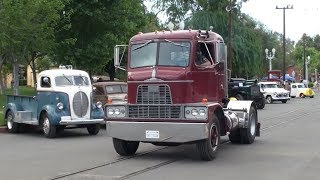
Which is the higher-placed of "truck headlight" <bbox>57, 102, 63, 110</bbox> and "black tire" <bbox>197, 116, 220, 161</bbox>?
"truck headlight" <bbox>57, 102, 63, 110</bbox>

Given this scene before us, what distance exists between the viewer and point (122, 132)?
12344 millimetres

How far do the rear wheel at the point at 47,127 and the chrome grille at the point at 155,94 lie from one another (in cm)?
625

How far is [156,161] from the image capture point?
39.9 ft

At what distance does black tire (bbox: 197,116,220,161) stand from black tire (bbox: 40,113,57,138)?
23.0 ft

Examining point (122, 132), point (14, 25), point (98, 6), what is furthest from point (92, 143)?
point (98, 6)

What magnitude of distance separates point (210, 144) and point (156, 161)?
1.27m

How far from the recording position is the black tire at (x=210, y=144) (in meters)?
12.0

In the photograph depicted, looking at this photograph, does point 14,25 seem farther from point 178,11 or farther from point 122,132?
point 178,11

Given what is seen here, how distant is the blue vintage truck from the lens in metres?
17.9

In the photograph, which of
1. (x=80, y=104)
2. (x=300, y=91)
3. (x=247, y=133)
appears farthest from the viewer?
(x=300, y=91)

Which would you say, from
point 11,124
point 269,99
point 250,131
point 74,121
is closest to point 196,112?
point 250,131

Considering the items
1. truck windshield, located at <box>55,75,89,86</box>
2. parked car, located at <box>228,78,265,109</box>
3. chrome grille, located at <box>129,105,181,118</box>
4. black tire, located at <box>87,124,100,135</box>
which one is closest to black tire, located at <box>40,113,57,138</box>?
truck windshield, located at <box>55,75,89,86</box>

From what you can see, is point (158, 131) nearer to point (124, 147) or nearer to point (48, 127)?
point (124, 147)

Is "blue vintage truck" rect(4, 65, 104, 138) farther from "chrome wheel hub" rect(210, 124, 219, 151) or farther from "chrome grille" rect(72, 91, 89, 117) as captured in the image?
"chrome wheel hub" rect(210, 124, 219, 151)
